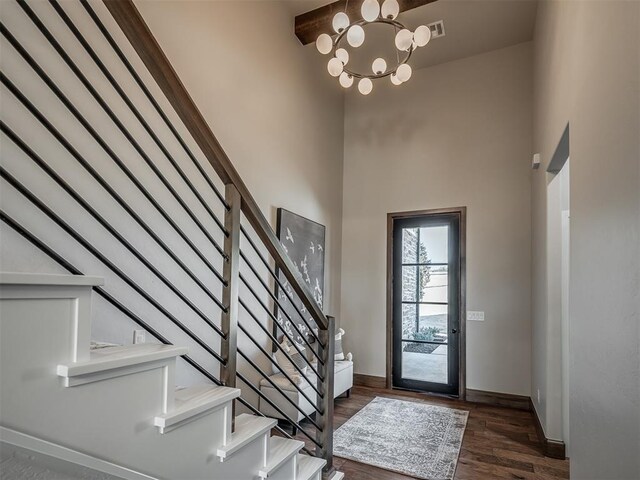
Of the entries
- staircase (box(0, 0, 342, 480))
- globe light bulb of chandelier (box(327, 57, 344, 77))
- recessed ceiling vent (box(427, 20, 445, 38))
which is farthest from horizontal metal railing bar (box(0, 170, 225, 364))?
recessed ceiling vent (box(427, 20, 445, 38))

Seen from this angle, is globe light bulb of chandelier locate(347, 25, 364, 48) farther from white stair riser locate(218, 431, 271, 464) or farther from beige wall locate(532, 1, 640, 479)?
white stair riser locate(218, 431, 271, 464)

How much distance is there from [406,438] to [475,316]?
192 centimetres

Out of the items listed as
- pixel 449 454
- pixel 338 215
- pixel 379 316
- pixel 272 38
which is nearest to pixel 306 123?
pixel 272 38

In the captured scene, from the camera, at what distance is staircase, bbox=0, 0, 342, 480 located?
0.90 meters

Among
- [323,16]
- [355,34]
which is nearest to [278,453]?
[355,34]

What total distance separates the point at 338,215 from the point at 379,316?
1.56 metres

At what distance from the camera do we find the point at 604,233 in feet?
4.67

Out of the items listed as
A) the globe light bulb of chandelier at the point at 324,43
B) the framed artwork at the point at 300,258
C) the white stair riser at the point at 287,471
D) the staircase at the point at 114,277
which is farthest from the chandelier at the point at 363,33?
the white stair riser at the point at 287,471

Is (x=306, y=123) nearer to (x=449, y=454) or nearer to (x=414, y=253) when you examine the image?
(x=414, y=253)

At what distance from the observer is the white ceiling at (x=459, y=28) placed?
4078 millimetres

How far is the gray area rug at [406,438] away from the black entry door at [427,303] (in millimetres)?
599

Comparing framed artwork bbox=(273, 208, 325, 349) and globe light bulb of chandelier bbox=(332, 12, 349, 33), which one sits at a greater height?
globe light bulb of chandelier bbox=(332, 12, 349, 33)

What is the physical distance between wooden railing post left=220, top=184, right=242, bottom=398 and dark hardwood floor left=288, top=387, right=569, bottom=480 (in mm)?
1666

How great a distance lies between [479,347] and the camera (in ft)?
15.1
